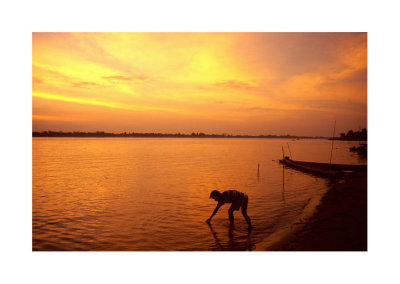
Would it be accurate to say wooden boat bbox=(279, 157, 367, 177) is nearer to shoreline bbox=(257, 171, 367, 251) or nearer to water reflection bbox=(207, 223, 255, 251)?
shoreline bbox=(257, 171, 367, 251)

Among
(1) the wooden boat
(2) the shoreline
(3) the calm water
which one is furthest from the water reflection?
(1) the wooden boat

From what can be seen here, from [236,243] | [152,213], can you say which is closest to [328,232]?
[236,243]

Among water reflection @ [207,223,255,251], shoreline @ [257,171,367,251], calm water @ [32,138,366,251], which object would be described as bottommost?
calm water @ [32,138,366,251]

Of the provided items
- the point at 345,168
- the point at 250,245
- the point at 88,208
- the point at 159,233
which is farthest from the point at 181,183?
the point at 345,168

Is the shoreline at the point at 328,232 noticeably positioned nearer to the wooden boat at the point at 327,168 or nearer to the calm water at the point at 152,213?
the calm water at the point at 152,213

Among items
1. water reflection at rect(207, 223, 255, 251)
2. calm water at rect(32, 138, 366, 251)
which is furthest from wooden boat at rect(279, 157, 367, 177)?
water reflection at rect(207, 223, 255, 251)

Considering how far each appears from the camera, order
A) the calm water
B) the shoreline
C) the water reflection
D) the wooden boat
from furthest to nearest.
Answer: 1. the wooden boat
2. the calm water
3. the water reflection
4. the shoreline

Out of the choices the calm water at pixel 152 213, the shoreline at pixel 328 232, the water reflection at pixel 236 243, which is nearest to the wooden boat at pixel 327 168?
the calm water at pixel 152 213

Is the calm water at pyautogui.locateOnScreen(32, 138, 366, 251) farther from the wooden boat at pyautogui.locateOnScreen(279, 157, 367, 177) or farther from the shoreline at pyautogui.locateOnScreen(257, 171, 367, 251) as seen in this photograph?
the wooden boat at pyautogui.locateOnScreen(279, 157, 367, 177)

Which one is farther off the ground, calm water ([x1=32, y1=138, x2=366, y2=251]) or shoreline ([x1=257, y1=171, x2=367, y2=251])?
shoreline ([x1=257, y1=171, x2=367, y2=251])

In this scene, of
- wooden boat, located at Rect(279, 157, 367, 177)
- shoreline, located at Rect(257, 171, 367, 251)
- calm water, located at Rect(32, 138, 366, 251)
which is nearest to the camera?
shoreline, located at Rect(257, 171, 367, 251)

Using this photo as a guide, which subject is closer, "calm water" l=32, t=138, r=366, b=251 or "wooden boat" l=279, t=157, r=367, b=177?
"calm water" l=32, t=138, r=366, b=251
